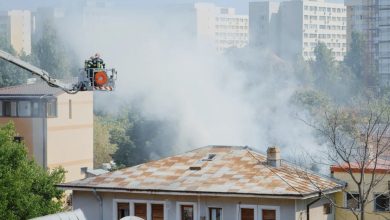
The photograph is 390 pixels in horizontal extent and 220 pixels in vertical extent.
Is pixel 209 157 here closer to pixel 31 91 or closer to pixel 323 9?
pixel 31 91

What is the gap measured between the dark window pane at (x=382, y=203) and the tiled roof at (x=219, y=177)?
1387 millimetres

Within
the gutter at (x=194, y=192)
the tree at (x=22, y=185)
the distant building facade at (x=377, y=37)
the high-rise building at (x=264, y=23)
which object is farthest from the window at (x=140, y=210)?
the high-rise building at (x=264, y=23)

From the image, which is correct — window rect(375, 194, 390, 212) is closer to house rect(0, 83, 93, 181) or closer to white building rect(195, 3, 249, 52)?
house rect(0, 83, 93, 181)

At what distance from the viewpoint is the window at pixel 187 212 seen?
1363 inches

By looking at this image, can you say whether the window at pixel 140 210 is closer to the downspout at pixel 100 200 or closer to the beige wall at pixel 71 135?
the downspout at pixel 100 200

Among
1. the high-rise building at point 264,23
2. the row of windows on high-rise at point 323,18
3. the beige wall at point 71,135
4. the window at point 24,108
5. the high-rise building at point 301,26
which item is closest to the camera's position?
the window at point 24,108

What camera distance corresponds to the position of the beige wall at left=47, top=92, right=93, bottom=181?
5759cm

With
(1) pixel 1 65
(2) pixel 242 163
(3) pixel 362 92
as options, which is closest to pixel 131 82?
(1) pixel 1 65

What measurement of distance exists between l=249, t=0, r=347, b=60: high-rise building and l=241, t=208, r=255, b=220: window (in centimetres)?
13884

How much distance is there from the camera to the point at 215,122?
8556 cm

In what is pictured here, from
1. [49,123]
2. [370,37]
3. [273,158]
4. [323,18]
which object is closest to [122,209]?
[273,158]

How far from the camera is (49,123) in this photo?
2248 inches

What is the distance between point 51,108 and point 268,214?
2534cm

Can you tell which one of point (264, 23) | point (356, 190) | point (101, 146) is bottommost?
point (101, 146)
